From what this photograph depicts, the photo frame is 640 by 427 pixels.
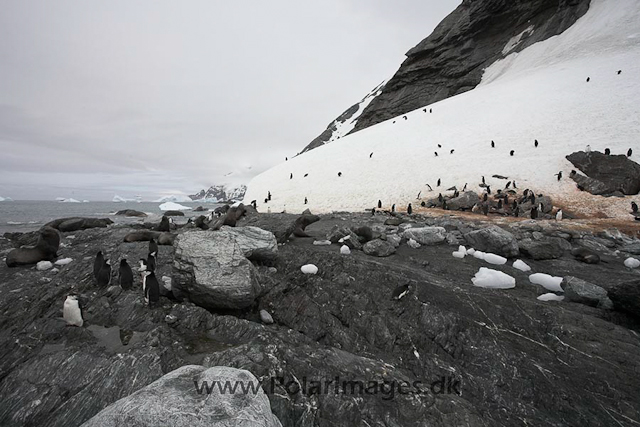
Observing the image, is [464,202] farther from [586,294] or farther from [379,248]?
[586,294]

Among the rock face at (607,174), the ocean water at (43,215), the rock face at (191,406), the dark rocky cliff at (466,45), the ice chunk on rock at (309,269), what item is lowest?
the ocean water at (43,215)

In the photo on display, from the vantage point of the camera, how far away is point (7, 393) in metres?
3.91

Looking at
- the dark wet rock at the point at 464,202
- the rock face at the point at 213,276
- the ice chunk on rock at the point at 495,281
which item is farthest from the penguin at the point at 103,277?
the dark wet rock at the point at 464,202

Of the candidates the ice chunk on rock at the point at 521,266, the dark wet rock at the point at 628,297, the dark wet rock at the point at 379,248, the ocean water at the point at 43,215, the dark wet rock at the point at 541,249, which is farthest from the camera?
the ocean water at the point at 43,215

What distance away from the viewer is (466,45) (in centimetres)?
5247

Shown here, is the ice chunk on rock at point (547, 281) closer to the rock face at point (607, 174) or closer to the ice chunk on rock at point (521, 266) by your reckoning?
the ice chunk on rock at point (521, 266)

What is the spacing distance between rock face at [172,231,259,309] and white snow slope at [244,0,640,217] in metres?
16.8

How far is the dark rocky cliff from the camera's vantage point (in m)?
45.1

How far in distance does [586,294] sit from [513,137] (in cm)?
2499

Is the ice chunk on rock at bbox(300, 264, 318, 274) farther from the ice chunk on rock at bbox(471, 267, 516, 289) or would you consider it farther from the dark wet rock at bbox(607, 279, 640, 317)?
the dark wet rock at bbox(607, 279, 640, 317)

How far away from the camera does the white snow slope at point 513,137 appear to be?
22109 millimetres

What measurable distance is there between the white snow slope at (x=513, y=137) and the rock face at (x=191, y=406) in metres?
20.0

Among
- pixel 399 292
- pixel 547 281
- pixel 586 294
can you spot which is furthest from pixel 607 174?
pixel 399 292

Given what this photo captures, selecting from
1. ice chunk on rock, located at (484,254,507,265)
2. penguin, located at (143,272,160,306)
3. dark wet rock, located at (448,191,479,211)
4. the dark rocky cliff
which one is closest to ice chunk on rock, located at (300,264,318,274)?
penguin, located at (143,272,160,306)
